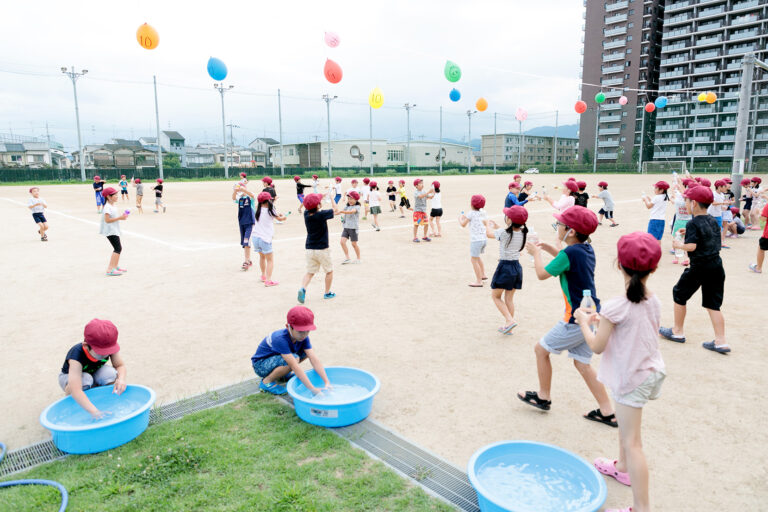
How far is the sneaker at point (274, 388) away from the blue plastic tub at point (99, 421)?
1006 mm

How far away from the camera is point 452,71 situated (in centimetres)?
1719

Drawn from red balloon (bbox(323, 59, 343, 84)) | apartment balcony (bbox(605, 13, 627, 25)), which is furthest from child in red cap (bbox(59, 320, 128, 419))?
apartment balcony (bbox(605, 13, 627, 25))

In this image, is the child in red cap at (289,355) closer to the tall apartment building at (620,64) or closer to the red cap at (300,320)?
the red cap at (300,320)

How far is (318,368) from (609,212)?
52.1 ft

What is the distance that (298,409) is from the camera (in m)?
4.10

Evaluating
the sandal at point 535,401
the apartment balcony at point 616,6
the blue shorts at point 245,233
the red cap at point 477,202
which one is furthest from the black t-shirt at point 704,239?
the apartment balcony at point 616,6

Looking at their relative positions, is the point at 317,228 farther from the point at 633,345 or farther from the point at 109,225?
the point at 633,345

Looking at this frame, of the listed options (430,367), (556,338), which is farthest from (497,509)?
(430,367)

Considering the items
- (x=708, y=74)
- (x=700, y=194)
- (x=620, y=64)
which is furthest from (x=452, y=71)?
(x=620, y=64)

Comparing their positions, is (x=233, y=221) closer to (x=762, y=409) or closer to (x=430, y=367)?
(x=430, y=367)

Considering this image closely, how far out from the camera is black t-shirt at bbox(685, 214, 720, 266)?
5.53 meters

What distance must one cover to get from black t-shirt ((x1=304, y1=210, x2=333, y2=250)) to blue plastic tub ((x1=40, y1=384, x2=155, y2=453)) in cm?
385

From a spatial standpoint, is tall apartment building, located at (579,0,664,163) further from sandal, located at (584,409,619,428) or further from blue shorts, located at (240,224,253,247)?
sandal, located at (584,409,619,428)

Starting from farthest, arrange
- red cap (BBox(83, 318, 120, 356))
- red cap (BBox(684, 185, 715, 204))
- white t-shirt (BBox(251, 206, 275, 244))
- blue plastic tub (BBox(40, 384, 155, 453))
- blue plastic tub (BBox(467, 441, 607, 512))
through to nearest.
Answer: white t-shirt (BBox(251, 206, 275, 244))
red cap (BBox(684, 185, 715, 204))
red cap (BBox(83, 318, 120, 356))
blue plastic tub (BBox(40, 384, 155, 453))
blue plastic tub (BBox(467, 441, 607, 512))
